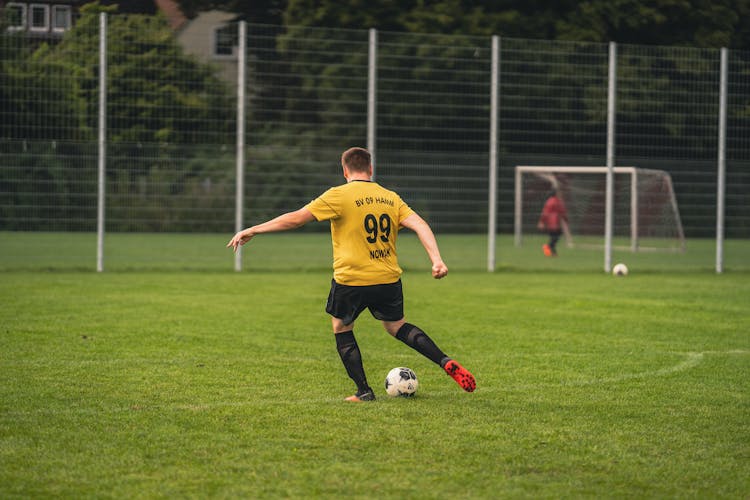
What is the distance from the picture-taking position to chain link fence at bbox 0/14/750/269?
19.3 meters

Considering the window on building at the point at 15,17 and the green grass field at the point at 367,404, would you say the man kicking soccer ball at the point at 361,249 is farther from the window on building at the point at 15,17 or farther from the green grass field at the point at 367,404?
the window on building at the point at 15,17

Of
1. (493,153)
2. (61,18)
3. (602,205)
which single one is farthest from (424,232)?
(602,205)

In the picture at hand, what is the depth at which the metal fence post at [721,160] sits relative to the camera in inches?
840

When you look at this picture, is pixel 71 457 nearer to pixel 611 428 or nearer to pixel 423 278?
pixel 611 428

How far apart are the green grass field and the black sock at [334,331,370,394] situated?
207 mm

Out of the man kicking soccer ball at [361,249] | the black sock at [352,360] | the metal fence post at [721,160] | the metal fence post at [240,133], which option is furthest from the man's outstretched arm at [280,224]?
the metal fence post at [721,160]

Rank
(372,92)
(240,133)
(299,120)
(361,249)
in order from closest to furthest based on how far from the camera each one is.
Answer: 1. (361,249)
2. (240,133)
3. (372,92)
4. (299,120)

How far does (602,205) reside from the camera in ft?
80.8

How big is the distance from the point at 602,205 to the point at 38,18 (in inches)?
519

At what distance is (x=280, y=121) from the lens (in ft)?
69.7

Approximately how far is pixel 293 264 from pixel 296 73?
3.86 meters

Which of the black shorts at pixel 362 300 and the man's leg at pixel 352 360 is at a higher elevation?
the black shorts at pixel 362 300

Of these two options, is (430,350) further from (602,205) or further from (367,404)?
(602,205)

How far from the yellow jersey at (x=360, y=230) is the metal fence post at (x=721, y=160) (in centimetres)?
1577
